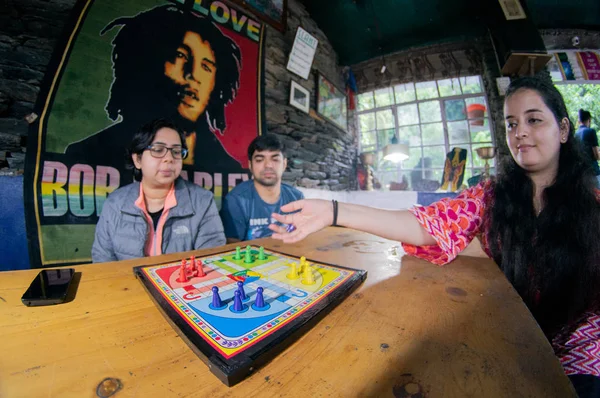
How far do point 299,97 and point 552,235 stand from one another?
2919 millimetres

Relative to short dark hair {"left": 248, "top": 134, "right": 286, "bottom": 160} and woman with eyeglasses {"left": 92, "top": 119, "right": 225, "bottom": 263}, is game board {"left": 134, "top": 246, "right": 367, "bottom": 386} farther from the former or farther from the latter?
short dark hair {"left": 248, "top": 134, "right": 286, "bottom": 160}

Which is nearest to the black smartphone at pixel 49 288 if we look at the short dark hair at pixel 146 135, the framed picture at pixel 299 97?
the short dark hair at pixel 146 135

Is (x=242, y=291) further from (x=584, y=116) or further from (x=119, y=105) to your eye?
(x=584, y=116)

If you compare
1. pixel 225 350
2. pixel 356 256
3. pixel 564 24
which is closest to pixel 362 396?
pixel 225 350

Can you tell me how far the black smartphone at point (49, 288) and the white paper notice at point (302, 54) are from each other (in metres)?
3.06

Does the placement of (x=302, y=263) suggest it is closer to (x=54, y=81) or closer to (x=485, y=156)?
(x=54, y=81)

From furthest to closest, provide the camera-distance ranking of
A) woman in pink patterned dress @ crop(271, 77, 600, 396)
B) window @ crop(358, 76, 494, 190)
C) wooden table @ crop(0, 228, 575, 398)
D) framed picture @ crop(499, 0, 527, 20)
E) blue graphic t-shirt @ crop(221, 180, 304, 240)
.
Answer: window @ crop(358, 76, 494, 190), framed picture @ crop(499, 0, 527, 20), blue graphic t-shirt @ crop(221, 180, 304, 240), woman in pink patterned dress @ crop(271, 77, 600, 396), wooden table @ crop(0, 228, 575, 398)

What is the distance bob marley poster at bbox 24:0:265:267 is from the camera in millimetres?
1403

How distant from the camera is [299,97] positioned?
3139mm

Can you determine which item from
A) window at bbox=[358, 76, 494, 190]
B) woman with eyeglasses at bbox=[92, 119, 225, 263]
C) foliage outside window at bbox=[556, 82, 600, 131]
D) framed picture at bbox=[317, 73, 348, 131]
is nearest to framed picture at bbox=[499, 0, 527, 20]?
window at bbox=[358, 76, 494, 190]

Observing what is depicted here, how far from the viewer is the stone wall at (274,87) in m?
1.34

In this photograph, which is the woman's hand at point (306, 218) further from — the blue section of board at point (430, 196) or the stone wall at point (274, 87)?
the blue section of board at point (430, 196)

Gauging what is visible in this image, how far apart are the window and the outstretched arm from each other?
4.04 metres

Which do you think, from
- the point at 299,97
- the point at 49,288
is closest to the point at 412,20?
the point at 299,97
